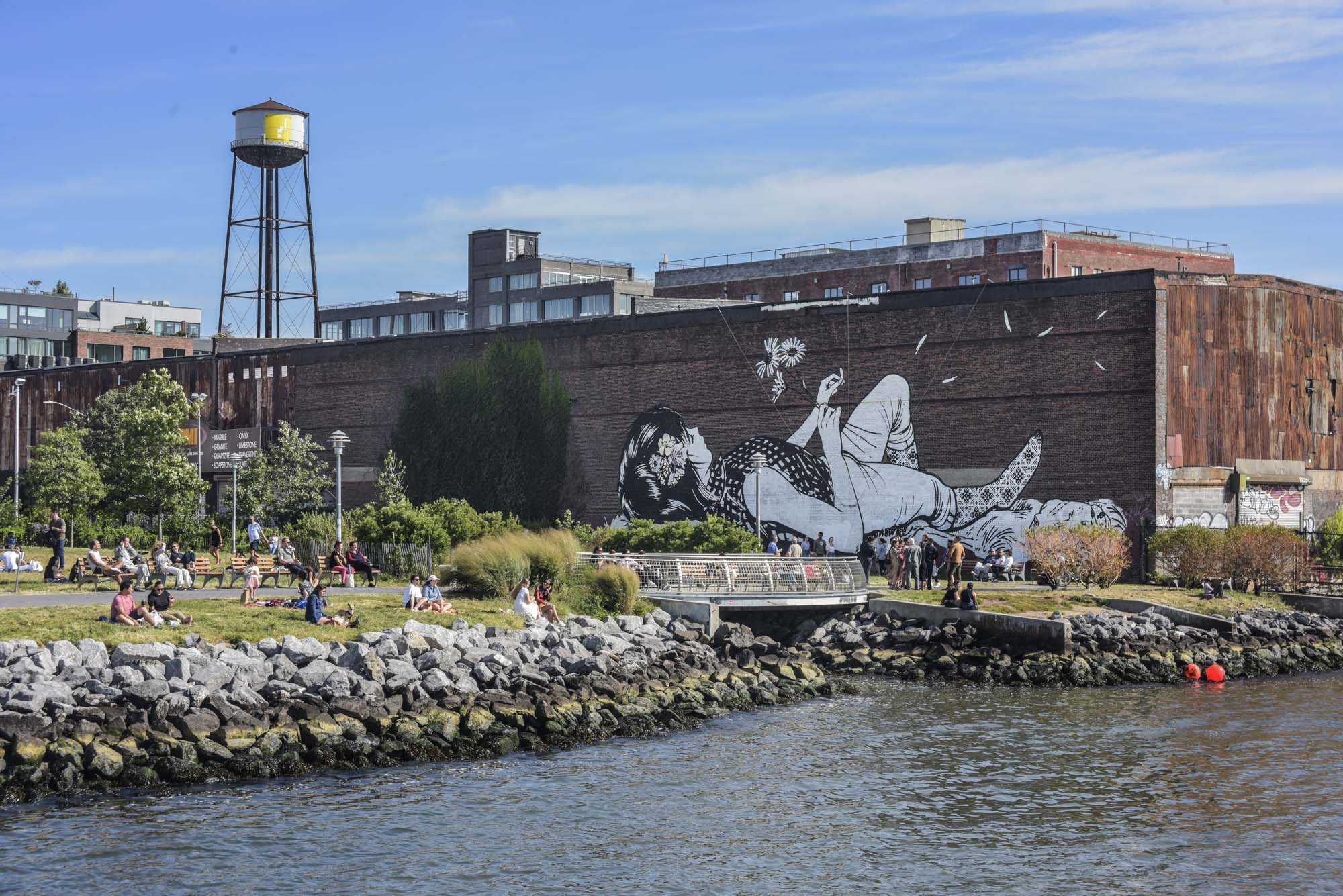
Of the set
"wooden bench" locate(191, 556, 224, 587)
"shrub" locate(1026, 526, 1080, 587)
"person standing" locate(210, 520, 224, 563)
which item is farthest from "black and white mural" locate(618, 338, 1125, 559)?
"wooden bench" locate(191, 556, 224, 587)

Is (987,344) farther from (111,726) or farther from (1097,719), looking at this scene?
(111,726)

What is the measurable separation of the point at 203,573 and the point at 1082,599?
74.0ft

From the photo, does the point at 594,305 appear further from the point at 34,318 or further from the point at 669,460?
the point at 34,318

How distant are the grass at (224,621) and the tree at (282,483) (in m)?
27.1

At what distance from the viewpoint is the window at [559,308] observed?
101000mm

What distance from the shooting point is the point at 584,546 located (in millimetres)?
47250

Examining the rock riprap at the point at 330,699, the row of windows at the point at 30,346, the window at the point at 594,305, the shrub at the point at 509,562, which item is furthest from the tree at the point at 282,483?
the row of windows at the point at 30,346

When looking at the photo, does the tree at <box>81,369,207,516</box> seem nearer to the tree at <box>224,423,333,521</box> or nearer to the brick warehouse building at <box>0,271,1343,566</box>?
the tree at <box>224,423,333,521</box>

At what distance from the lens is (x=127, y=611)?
28.4 meters

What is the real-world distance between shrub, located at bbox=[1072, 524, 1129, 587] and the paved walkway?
63.1 ft

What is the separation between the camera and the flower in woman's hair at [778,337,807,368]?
5419 cm

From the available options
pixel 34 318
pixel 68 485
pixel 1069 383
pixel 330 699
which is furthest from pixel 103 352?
pixel 330 699

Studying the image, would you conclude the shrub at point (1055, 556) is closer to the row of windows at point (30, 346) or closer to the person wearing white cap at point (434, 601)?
the person wearing white cap at point (434, 601)

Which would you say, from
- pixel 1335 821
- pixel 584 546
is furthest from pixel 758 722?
pixel 584 546
